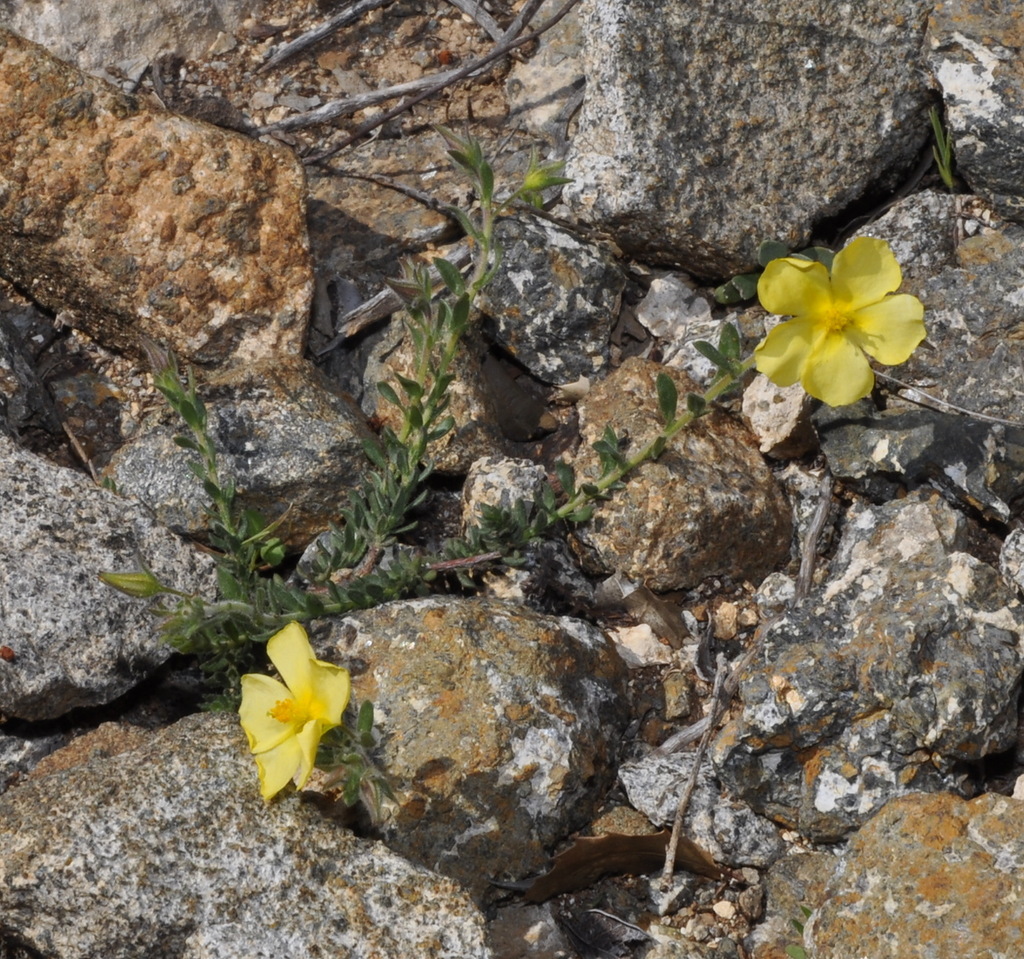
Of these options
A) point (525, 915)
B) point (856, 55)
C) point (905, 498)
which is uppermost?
point (856, 55)

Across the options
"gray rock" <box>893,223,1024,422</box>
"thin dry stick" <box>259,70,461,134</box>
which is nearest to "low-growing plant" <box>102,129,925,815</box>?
"gray rock" <box>893,223,1024,422</box>

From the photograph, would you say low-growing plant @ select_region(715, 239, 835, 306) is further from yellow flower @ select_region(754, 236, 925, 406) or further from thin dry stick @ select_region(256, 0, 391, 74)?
thin dry stick @ select_region(256, 0, 391, 74)

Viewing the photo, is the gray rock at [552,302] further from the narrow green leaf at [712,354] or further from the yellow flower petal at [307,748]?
the yellow flower petal at [307,748]

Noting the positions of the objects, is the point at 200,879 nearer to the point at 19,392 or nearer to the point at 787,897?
the point at 787,897

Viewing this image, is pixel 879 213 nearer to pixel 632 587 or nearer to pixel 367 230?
pixel 632 587

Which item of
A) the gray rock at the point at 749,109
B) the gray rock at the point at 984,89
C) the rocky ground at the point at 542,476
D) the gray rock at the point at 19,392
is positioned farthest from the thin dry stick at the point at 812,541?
the gray rock at the point at 19,392

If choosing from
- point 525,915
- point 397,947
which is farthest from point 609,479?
point 397,947
